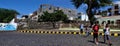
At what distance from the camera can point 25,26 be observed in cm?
5653

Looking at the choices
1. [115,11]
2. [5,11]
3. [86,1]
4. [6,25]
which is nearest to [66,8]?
[5,11]

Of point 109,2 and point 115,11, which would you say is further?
point 115,11

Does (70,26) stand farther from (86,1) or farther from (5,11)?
(5,11)

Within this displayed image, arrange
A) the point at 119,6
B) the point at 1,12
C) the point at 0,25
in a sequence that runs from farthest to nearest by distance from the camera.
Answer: the point at 1,12
the point at 119,6
the point at 0,25

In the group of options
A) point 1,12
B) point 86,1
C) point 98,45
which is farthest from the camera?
point 1,12

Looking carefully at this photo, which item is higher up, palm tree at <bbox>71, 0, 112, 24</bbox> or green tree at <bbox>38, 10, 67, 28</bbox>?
palm tree at <bbox>71, 0, 112, 24</bbox>

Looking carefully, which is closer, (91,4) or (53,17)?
(91,4)

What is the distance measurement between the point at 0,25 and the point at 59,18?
120 ft

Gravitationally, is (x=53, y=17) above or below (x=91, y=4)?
below

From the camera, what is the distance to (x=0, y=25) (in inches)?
1796

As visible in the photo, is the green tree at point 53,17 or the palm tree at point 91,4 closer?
the palm tree at point 91,4

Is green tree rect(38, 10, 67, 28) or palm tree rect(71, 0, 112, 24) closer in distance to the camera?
palm tree rect(71, 0, 112, 24)

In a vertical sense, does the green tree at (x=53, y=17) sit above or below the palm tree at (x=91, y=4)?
below

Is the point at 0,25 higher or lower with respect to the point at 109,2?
lower
